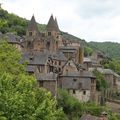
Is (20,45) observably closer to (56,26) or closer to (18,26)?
(56,26)

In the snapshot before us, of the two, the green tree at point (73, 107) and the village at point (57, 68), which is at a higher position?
the village at point (57, 68)

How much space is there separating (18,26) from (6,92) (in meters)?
147

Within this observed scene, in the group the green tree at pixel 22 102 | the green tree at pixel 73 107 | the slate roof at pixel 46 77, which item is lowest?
the green tree at pixel 73 107

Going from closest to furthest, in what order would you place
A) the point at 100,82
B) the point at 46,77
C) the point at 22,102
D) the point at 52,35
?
1. the point at 22,102
2. the point at 46,77
3. the point at 100,82
4. the point at 52,35

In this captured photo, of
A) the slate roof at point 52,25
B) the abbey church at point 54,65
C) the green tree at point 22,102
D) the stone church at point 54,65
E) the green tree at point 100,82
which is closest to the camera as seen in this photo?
the green tree at point 22,102

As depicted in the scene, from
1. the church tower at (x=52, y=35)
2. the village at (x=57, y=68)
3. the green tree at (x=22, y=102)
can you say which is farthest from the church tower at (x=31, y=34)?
the green tree at (x=22, y=102)

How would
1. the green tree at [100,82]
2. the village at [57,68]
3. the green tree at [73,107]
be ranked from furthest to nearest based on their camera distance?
1. the green tree at [100,82]
2. the village at [57,68]
3. the green tree at [73,107]

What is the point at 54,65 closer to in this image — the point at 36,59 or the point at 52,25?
the point at 36,59

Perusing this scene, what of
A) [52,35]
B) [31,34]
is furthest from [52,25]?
[31,34]

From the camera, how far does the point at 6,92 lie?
2953 cm

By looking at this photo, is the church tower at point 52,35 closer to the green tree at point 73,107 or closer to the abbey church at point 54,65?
the abbey church at point 54,65

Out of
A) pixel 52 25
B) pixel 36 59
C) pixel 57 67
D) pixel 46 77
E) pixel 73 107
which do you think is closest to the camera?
pixel 73 107

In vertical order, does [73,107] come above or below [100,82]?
below

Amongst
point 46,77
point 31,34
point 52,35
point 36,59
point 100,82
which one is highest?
point 31,34
